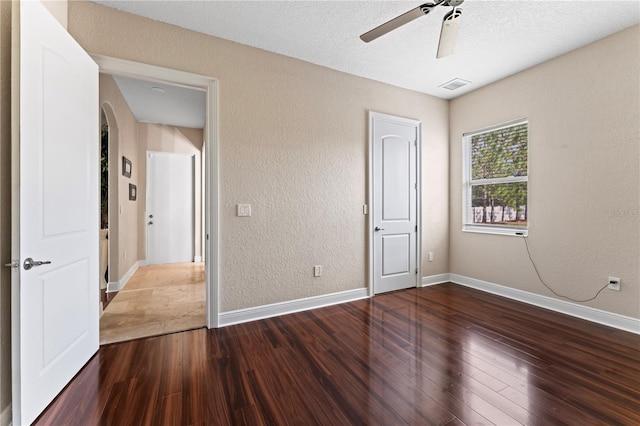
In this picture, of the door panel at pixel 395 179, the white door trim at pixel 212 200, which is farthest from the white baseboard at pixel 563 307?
the white door trim at pixel 212 200

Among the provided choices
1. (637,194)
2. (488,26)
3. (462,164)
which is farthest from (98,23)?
(637,194)

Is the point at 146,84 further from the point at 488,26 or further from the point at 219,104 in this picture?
the point at 488,26

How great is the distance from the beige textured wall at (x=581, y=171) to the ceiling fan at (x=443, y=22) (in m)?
1.93

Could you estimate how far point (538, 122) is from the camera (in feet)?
10.8

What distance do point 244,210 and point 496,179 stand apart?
331 centimetres

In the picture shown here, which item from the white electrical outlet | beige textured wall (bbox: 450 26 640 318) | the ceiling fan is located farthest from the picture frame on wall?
the white electrical outlet

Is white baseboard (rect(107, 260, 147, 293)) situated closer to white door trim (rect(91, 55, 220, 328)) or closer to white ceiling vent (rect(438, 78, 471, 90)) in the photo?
white door trim (rect(91, 55, 220, 328))

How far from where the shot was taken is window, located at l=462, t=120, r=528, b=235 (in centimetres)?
352

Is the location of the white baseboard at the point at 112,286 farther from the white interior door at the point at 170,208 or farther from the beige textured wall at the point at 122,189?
the white interior door at the point at 170,208

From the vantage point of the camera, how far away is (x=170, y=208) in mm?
→ 5836

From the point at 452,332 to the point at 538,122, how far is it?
2631 mm

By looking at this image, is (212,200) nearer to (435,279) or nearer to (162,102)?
(162,102)

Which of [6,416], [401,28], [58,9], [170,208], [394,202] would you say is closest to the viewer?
[6,416]

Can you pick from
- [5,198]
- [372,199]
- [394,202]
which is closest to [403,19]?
[372,199]
